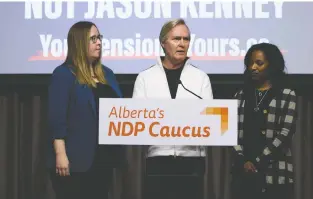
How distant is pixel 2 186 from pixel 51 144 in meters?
1.40

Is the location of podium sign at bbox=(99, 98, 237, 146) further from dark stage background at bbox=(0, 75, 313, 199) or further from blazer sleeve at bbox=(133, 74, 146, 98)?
dark stage background at bbox=(0, 75, 313, 199)

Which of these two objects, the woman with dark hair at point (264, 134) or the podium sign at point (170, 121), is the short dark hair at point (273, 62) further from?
the podium sign at point (170, 121)

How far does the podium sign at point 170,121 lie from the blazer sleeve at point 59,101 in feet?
0.65

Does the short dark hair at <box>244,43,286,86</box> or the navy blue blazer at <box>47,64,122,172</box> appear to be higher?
the short dark hair at <box>244,43,286,86</box>

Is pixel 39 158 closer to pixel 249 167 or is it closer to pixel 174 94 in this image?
pixel 174 94

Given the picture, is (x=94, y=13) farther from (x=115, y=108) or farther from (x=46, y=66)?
(x=115, y=108)

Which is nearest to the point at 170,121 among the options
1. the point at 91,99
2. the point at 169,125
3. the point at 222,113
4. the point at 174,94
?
the point at 169,125

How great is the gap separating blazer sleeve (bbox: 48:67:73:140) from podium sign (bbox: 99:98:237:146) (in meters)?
0.20

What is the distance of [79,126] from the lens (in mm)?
2742

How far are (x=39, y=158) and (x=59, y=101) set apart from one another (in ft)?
4.37

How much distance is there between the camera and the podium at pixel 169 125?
9.23 feet

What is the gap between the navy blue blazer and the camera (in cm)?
271

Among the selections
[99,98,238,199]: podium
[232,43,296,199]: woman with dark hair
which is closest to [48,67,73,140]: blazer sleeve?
[99,98,238,199]: podium

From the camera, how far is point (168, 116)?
9.30 ft
